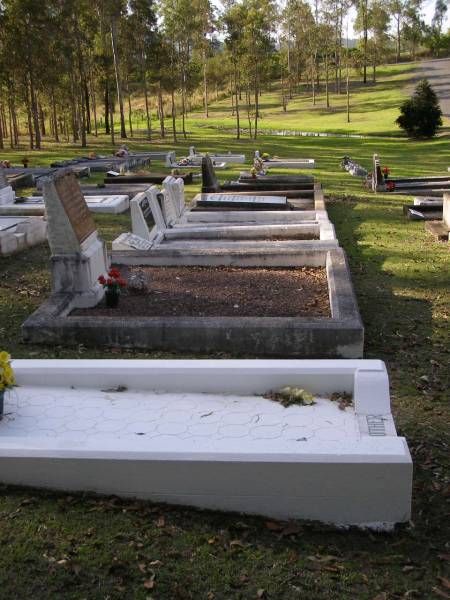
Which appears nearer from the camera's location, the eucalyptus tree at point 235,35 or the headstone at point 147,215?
the headstone at point 147,215

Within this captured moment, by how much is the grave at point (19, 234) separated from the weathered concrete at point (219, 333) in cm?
448

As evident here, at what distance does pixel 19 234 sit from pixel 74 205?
4211 mm

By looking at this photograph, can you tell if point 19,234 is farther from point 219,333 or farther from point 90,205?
point 219,333

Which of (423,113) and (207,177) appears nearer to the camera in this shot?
(207,177)

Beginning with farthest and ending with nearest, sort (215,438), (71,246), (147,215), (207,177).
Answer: (207,177) → (147,215) → (71,246) → (215,438)

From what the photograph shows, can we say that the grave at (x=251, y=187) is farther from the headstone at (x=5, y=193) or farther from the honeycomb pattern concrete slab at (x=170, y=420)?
the honeycomb pattern concrete slab at (x=170, y=420)

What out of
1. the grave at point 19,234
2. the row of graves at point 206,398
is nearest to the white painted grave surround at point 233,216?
the grave at point 19,234

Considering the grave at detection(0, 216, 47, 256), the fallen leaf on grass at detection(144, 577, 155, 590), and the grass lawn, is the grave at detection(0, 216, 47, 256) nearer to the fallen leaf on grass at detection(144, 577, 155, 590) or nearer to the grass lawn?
the grass lawn

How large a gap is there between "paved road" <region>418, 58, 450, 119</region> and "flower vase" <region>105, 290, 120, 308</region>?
137 ft

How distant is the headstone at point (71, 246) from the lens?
785 centimetres

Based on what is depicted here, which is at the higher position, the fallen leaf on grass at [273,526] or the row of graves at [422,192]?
the row of graves at [422,192]

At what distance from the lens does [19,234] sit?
39.3ft

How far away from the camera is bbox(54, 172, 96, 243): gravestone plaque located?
7.86 m

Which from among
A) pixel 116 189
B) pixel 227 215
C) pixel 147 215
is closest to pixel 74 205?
pixel 147 215
